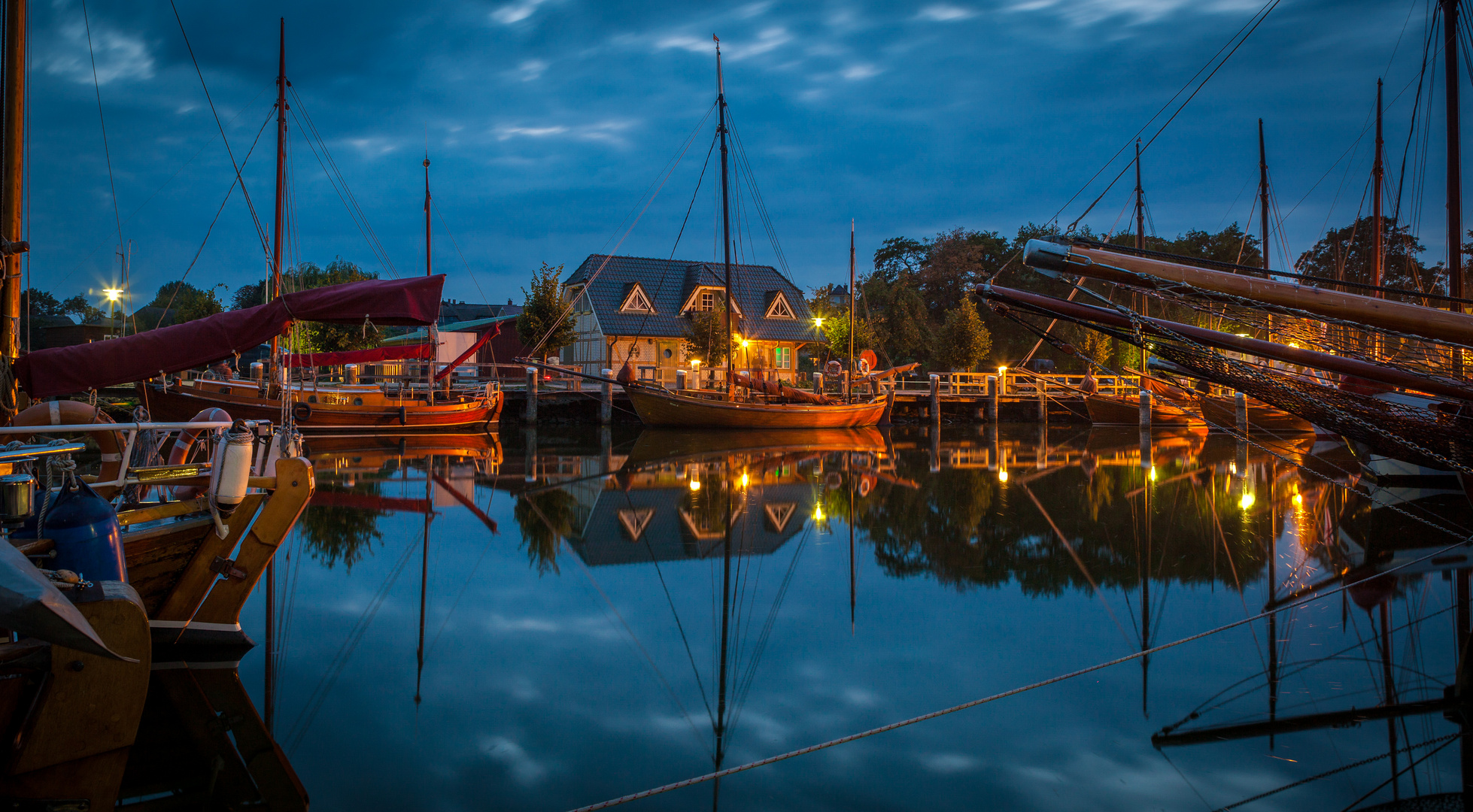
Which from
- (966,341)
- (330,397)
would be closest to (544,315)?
(330,397)

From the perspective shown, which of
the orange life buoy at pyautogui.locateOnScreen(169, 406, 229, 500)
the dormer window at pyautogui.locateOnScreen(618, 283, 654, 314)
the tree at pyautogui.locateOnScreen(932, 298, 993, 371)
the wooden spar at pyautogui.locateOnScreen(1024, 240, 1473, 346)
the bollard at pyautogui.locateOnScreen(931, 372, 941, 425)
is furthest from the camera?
the tree at pyautogui.locateOnScreen(932, 298, 993, 371)

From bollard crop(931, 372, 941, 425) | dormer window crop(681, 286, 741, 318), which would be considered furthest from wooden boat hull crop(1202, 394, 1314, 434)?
dormer window crop(681, 286, 741, 318)

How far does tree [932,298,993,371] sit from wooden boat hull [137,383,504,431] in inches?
895

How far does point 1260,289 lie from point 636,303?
35.6 meters

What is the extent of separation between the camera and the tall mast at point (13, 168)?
301 inches

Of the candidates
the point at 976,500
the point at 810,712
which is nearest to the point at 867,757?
the point at 810,712

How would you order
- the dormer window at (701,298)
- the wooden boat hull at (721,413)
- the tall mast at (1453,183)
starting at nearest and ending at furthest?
the tall mast at (1453,183) → the wooden boat hull at (721,413) → the dormer window at (701,298)

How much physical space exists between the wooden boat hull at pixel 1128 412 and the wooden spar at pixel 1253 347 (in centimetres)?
2725

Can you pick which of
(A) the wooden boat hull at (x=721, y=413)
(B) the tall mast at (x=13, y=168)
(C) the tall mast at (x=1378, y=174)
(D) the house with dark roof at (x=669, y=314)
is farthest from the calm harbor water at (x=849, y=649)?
(D) the house with dark roof at (x=669, y=314)

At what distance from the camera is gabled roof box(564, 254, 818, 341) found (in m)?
40.7

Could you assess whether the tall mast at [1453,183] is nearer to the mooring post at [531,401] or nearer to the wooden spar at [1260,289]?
the wooden spar at [1260,289]

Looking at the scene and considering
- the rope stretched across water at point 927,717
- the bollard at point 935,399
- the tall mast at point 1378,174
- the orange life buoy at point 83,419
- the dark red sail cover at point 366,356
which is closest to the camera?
the rope stretched across water at point 927,717

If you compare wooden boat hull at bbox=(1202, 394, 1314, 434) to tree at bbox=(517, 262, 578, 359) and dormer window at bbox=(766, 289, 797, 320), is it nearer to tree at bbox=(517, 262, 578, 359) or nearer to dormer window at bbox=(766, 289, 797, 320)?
dormer window at bbox=(766, 289, 797, 320)

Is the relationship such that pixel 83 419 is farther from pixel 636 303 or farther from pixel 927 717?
pixel 636 303
